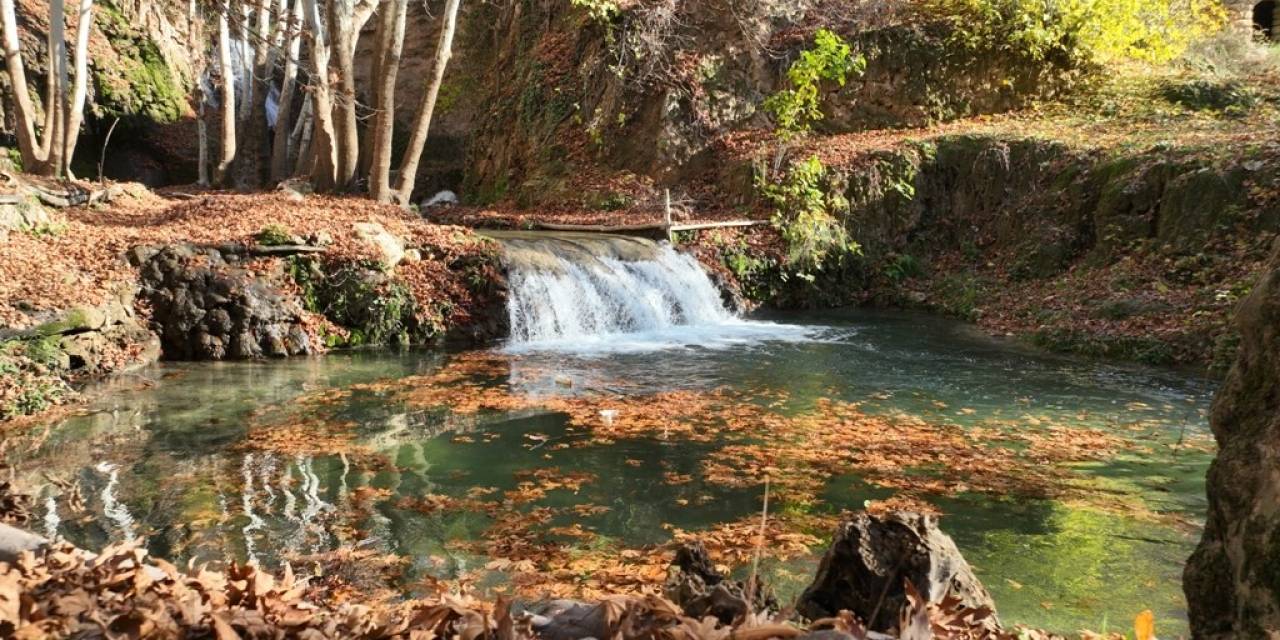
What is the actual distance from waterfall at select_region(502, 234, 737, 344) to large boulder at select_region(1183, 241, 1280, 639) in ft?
34.4

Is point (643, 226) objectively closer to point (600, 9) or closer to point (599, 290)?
point (599, 290)

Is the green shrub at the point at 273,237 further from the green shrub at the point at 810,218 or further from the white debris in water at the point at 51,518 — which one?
the green shrub at the point at 810,218

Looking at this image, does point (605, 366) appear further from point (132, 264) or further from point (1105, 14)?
point (1105, 14)

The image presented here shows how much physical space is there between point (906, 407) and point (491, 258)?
6.95 metres

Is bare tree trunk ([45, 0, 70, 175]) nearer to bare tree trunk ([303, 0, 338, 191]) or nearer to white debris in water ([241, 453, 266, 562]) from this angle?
bare tree trunk ([303, 0, 338, 191])

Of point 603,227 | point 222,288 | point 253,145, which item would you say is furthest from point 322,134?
point 253,145

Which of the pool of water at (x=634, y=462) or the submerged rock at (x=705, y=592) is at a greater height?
the submerged rock at (x=705, y=592)

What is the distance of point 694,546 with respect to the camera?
10.1 ft

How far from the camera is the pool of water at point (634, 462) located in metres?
4.82

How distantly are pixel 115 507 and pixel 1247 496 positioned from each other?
227 inches

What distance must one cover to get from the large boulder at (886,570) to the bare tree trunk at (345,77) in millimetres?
14466

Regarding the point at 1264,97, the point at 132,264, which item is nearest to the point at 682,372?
Answer: the point at 132,264

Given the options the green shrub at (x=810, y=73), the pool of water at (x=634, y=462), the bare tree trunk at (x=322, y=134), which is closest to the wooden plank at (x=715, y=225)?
the green shrub at (x=810, y=73)

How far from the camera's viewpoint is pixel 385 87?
16328 mm
